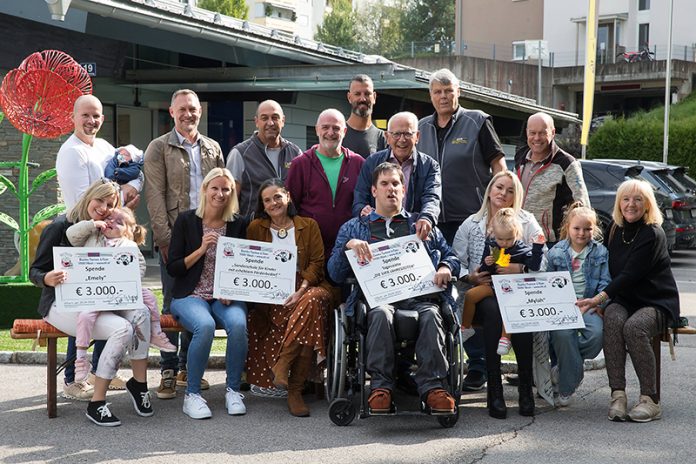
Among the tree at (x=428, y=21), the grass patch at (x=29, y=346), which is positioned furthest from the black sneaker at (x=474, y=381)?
the tree at (x=428, y=21)

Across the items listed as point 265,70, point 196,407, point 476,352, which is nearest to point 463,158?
point 476,352

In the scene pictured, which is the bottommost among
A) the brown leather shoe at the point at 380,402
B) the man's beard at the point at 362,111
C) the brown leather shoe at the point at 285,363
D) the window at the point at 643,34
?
the brown leather shoe at the point at 380,402

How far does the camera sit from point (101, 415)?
240 inches

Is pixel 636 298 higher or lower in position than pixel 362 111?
lower

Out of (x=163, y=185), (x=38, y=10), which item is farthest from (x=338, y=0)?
(x=163, y=185)

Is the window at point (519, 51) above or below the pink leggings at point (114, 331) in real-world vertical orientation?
above

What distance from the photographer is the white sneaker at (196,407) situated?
6.28m

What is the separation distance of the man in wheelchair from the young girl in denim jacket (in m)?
0.81

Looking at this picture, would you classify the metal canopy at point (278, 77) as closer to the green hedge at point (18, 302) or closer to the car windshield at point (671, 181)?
the car windshield at point (671, 181)

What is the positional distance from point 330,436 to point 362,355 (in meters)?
0.54

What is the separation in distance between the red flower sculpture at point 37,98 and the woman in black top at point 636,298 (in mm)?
5918

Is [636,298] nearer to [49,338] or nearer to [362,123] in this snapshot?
[362,123]

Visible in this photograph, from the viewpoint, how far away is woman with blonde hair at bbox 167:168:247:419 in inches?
252

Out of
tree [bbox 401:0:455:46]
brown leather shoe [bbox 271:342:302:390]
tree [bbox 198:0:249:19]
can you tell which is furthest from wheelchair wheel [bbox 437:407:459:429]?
tree [bbox 401:0:455:46]
